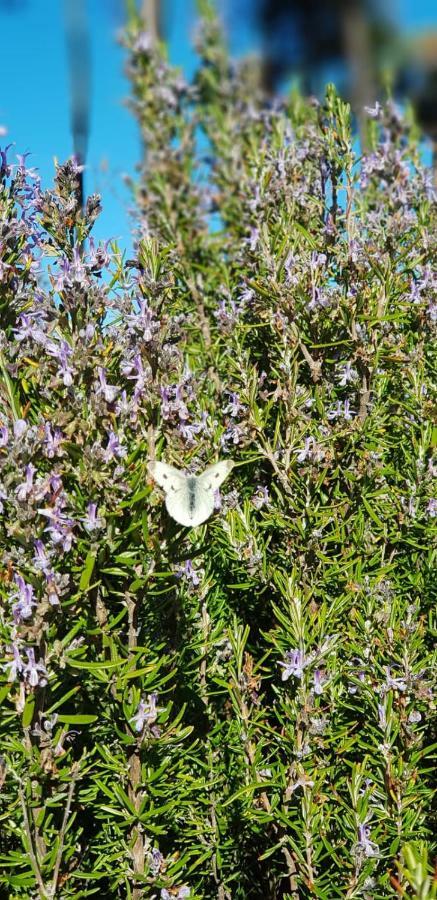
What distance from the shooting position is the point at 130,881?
157 cm

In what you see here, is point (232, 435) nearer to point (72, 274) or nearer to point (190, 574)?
point (190, 574)

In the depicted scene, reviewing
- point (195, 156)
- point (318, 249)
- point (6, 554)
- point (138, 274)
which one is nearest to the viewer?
point (6, 554)

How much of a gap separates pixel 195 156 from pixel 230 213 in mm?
590

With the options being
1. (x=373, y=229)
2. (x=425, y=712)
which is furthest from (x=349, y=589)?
(x=373, y=229)

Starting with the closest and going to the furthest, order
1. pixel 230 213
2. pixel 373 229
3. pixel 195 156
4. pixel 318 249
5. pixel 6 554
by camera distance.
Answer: pixel 6 554 → pixel 318 249 → pixel 373 229 → pixel 230 213 → pixel 195 156

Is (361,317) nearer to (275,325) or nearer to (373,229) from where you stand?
(275,325)

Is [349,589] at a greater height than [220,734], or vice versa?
[349,589]

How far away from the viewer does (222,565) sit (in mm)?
1999

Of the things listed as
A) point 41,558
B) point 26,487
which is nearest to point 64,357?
point 26,487

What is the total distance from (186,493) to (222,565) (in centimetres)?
66

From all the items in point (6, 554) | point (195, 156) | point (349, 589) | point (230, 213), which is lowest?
point (349, 589)

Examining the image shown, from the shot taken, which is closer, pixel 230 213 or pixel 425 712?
pixel 425 712

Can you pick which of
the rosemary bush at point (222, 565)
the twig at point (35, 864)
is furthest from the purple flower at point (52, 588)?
the twig at point (35, 864)

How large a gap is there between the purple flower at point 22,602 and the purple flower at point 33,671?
6 centimetres
